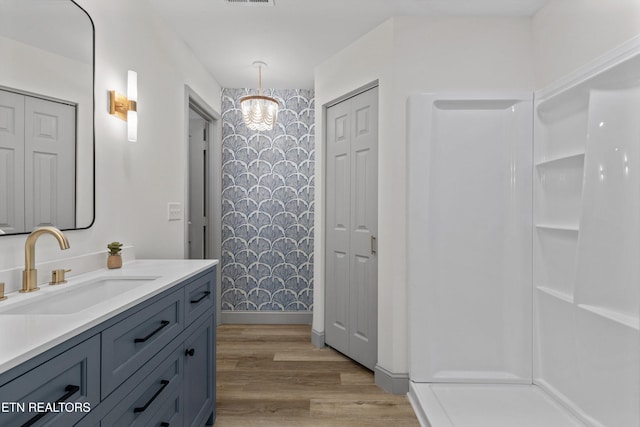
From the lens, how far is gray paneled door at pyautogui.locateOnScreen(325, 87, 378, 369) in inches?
111

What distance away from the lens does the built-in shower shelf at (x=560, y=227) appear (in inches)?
82.0

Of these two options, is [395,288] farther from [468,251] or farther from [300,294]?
[300,294]

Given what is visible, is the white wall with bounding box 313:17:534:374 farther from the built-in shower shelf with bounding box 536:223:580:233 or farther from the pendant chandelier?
the pendant chandelier

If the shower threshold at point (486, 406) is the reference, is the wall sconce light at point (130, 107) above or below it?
above

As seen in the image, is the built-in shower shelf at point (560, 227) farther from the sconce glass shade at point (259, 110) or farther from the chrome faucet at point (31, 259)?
the chrome faucet at point (31, 259)

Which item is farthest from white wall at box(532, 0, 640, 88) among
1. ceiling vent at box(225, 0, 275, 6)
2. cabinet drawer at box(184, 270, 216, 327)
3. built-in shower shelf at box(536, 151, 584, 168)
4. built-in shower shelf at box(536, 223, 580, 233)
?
cabinet drawer at box(184, 270, 216, 327)

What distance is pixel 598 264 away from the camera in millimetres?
1882

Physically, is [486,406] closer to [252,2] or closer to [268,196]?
[268,196]

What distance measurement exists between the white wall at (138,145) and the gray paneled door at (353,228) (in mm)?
1236

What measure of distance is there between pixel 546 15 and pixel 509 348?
215 cm

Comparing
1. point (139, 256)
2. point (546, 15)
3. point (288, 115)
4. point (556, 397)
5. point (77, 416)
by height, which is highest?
point (546, 15)

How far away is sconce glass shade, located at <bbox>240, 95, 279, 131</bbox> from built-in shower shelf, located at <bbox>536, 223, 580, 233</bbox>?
2.19m

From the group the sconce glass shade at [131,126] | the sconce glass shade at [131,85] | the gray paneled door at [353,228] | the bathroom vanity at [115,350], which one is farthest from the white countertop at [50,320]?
the gray paneled door at [353,228]

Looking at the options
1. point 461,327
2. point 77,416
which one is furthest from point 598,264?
point 77,416
